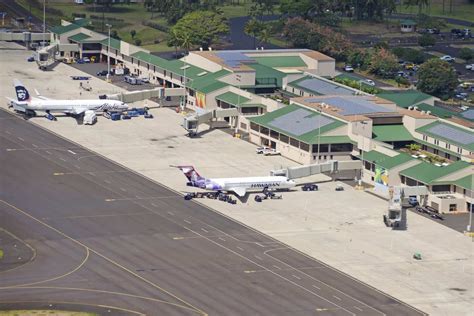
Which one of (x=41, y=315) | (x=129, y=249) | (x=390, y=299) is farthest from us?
(x=129, y=249)

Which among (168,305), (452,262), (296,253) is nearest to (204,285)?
(168,305)

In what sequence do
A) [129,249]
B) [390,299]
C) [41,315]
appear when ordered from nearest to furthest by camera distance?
[41,315] → [390,299] → [129,249]

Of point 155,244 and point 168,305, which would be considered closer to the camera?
point 168,305

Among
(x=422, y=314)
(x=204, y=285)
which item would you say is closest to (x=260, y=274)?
(x=204, y=285)

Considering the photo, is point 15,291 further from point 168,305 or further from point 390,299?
point 390,299

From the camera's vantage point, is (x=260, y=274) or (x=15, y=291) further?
(x=260, y=274)

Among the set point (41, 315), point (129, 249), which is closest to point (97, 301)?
point (41, 315)

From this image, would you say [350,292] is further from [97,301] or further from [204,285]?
[97,301]

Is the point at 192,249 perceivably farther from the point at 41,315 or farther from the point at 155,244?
the point at 41,315
